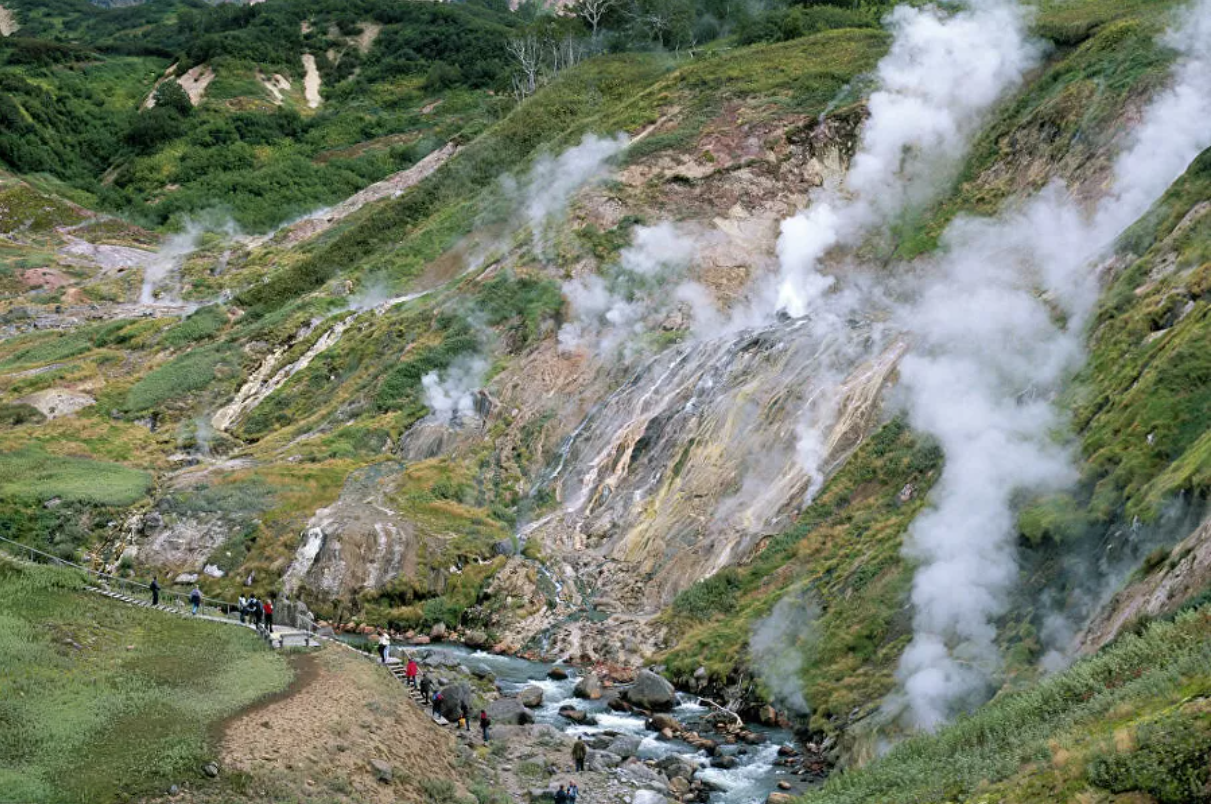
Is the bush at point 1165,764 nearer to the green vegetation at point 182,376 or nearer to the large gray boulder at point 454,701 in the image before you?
the large gray boulder at point 454,701

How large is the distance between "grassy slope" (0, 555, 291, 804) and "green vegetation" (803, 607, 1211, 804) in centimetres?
1451

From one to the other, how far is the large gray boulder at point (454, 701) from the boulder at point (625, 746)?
4513 millimetres

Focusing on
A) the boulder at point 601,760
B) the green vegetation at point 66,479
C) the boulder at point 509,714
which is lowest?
the green vegetation at point 66,479

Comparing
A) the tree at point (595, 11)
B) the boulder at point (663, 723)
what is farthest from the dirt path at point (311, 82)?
the boulder at point (663, 723)

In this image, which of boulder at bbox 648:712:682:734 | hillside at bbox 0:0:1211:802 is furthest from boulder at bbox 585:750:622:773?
hillside at bbox 0:0:1211:802

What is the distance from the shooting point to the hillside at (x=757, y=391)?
87.1ft

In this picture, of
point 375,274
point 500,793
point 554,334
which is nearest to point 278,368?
point 375,274

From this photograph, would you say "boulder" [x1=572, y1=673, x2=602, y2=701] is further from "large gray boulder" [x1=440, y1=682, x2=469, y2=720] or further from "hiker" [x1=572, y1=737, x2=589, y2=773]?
"hiker" [x1=572, y1=737, x2=589, y2=773]

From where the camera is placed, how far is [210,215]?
103438 millimetres

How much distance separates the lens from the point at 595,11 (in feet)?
332

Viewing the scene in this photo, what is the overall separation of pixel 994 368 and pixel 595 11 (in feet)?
244

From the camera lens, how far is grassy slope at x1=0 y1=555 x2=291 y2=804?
2252 centimetres

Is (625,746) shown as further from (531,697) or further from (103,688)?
(103,688)

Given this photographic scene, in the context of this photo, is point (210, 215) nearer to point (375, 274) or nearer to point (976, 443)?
point (375, 274)
